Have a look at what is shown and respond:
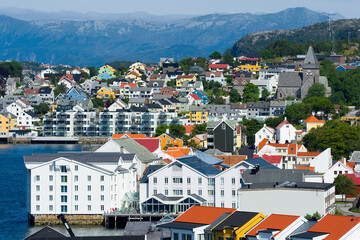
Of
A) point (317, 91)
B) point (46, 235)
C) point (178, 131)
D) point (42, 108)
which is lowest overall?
point (42, 108)

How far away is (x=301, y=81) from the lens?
7044 centimetres

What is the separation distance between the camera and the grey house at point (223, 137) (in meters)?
50.5

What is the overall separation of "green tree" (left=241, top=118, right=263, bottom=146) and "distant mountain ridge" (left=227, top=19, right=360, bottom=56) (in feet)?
151

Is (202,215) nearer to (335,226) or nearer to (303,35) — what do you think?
(335,226)

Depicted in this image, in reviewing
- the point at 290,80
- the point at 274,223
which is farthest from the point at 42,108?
the point at 274,223

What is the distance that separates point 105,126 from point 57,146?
6.50 meters

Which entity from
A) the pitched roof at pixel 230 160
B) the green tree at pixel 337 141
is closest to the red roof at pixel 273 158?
the pitched roof at pixel 230 160

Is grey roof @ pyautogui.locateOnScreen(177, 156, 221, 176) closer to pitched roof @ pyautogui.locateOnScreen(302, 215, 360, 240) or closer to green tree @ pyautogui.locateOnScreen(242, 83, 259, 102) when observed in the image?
pitched roof @ pyautogui.locateOnScreen(302, 215, 360, 240)

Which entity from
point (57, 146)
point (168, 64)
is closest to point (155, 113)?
point (57, 146)

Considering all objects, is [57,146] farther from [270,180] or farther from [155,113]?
[270,180]

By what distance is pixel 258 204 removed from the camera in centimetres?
2933

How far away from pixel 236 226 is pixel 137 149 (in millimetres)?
18281

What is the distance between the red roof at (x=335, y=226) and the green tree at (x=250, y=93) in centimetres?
5171

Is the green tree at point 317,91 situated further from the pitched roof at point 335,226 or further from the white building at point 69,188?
the pitched roof at point 335,226
